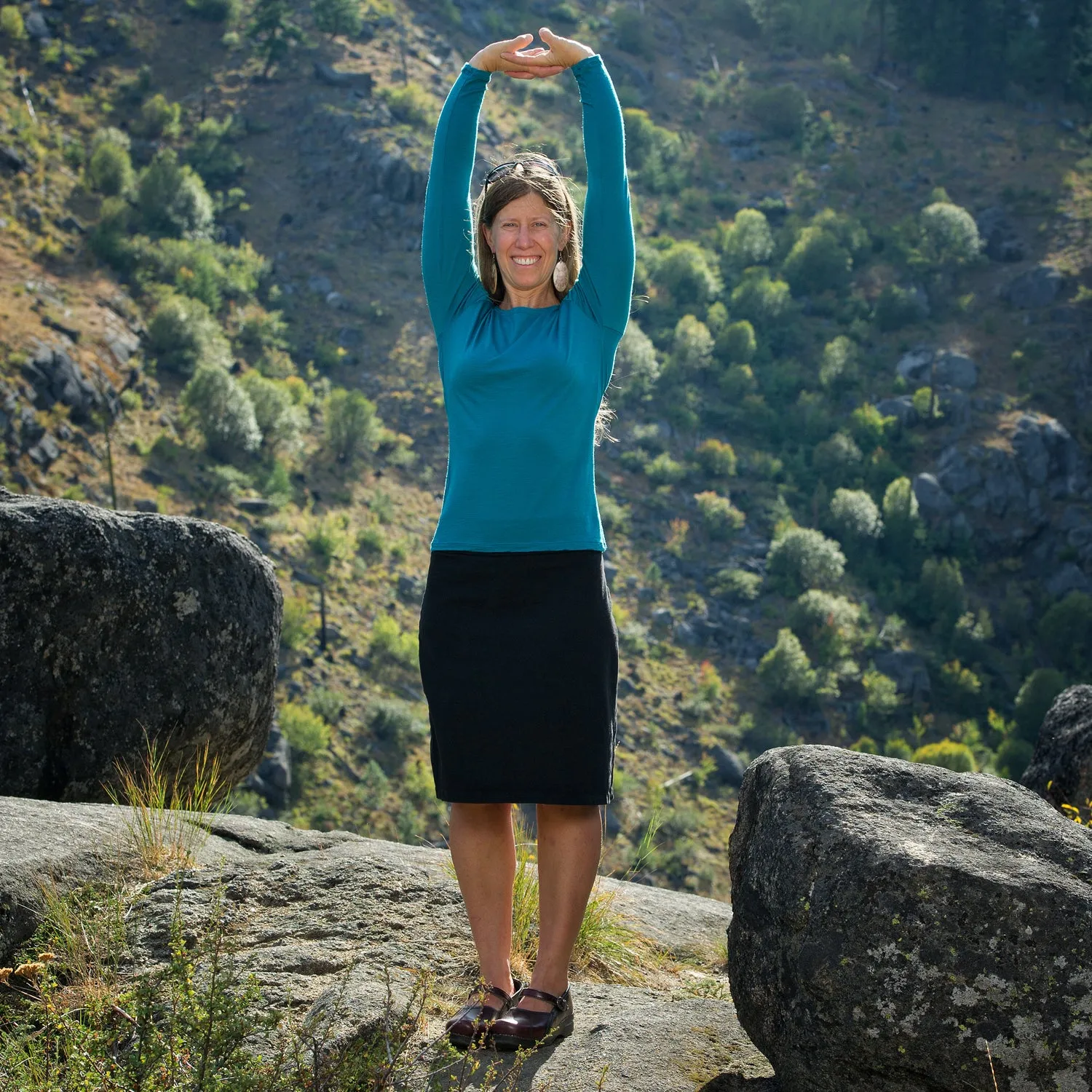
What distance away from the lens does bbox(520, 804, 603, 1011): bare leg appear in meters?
3.44

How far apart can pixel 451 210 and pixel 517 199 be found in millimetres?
239

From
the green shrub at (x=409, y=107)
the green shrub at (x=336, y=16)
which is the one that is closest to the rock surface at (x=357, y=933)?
the green shrub at (x=409, y=107)

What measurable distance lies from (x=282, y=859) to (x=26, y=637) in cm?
155

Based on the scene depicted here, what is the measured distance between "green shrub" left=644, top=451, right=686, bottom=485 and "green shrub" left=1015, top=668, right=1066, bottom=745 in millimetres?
16766

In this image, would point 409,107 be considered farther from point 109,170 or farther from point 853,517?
point 853,517

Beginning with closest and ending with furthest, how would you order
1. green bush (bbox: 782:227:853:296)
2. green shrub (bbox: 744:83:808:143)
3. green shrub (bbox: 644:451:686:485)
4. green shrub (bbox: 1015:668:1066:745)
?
green shrub (bbox: 1015:668:1066:745) < green shrub (bbox: 644:451:686:485) < green bush (bbox: 782:227:853:296) < green shrub (bbox: 744:83:808:143)

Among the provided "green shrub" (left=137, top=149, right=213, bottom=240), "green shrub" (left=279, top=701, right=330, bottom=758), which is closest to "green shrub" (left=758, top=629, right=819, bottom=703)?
"green shrub" (left=279, top=701, right=330, bottom=758)

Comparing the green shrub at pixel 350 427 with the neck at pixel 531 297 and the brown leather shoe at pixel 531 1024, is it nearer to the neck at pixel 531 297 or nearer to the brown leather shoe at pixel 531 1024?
the neck at pixel 531 297

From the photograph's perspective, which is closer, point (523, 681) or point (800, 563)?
point (523, 681)

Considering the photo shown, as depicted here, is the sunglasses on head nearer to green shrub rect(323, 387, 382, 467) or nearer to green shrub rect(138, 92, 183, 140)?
green shrub rect(323, 387, 382, 467)

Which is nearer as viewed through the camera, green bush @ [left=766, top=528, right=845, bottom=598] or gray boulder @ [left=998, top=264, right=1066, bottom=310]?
green bush @ [left=766, top=528, right=845, bottom=598]

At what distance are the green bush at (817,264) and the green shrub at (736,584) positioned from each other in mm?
23866

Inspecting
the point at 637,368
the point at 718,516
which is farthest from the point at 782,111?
the point at 718,516

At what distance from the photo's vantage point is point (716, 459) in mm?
57469
